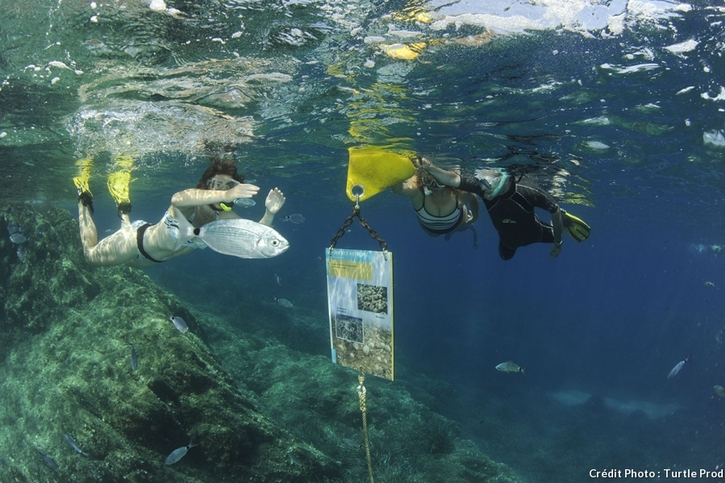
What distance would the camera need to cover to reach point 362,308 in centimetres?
322

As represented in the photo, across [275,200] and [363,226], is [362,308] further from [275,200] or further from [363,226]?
[275,200]

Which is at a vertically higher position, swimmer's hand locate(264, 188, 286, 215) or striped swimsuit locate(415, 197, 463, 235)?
swimmer's hand locate(264, 188, 286, 215)

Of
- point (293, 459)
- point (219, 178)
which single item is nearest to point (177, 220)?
point (219, 178)

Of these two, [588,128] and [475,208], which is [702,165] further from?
[475,208]

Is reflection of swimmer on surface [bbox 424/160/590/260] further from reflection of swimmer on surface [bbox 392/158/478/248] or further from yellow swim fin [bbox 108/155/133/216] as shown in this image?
yellow swim fin [bbox 108/155/133/216]

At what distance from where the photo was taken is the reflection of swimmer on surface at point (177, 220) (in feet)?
14.4

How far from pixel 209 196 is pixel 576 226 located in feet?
19.2

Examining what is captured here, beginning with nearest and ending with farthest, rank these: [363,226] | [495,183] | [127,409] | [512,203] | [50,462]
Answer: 1. [363,226]
2. [495,183]
3. [512,203]
4. [50,462]
5. [127,409]

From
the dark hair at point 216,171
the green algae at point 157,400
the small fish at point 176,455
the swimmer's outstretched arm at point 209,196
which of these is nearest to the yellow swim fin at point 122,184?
the green algae at point 157,400

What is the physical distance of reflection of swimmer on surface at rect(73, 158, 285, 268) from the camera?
4.39 m

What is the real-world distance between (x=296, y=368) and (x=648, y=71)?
45.8 ft

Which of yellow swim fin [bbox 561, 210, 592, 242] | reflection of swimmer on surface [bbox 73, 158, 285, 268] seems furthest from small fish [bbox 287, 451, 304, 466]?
yellow swim fin [bbox 561, 210, 592, 242]

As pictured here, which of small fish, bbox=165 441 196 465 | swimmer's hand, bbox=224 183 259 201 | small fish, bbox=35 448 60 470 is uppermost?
swimmer's hand, bbox=224 183 259 201

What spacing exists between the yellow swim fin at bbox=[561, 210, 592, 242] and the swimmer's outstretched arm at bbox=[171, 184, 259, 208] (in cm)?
520
